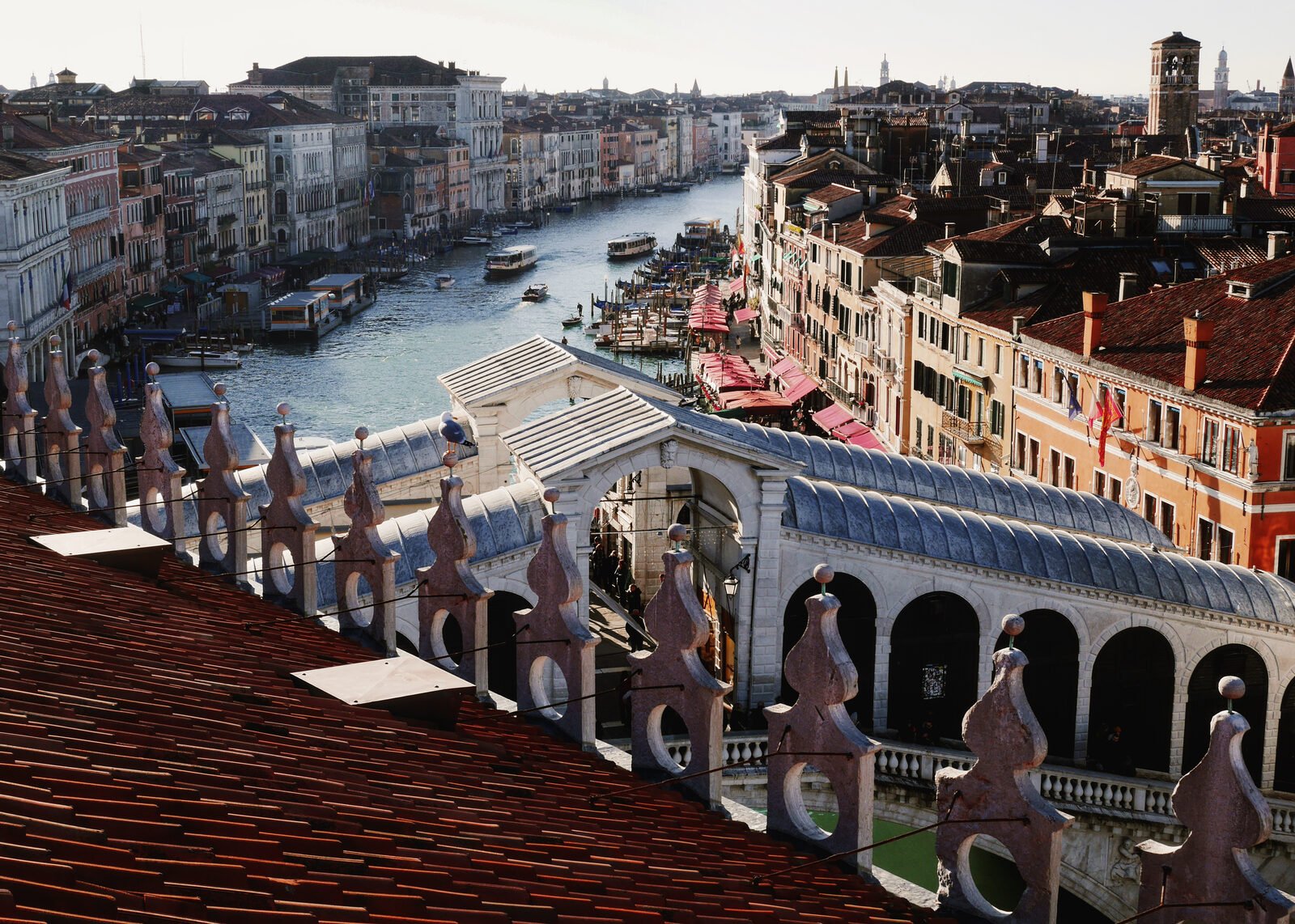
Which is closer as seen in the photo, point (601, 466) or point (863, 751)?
point (863, 751)

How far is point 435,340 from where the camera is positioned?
76.1 metres

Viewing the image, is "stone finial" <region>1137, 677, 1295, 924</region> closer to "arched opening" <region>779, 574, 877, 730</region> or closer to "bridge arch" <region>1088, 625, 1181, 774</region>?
"arched opening" <region>779, 574, 877, 730</region>

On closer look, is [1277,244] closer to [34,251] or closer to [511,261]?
[34,251]

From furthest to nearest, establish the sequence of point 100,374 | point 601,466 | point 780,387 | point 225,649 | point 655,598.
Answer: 1. point 780,387
2. point 601,466
3. point 100,374
4. point 225,649
5. point 655,598

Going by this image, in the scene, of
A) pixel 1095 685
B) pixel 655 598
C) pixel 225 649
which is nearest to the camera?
pixel 655 598

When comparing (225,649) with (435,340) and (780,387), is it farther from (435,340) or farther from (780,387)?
(435,340)

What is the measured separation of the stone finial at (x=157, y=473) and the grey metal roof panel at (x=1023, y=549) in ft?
32.9

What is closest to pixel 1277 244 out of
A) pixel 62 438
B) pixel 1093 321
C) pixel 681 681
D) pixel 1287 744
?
pixel 1093 321

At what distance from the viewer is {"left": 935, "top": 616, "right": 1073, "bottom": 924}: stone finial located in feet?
20.4

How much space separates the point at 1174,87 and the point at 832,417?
56.5 m

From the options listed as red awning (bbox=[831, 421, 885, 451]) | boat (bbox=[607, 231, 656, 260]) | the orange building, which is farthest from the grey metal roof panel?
boat (bbox=[607, 231, 656, 260])

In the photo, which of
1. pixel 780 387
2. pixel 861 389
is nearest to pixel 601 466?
pixel 861 389

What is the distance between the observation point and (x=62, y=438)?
13.6 m

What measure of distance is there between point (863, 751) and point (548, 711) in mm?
2749
